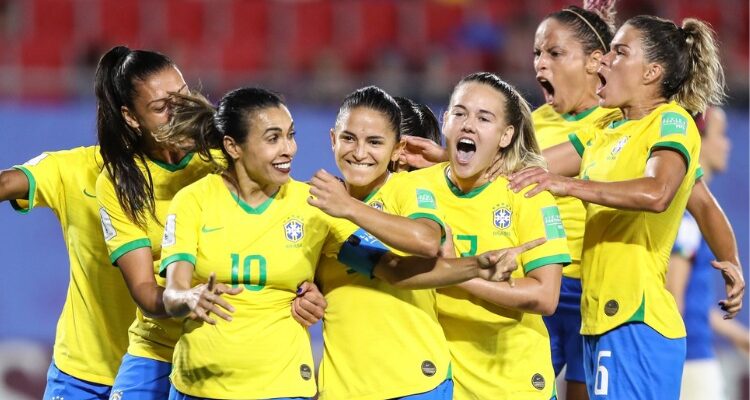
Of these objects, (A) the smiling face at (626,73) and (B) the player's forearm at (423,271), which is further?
(A) the smiling face at (626,73)

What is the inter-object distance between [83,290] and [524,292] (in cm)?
184

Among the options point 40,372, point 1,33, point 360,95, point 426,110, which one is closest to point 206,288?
point 360,95

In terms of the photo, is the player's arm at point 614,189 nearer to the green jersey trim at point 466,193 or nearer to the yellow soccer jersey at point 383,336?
the green jersey trim at point 466,193

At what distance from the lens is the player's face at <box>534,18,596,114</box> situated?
5.49 meters

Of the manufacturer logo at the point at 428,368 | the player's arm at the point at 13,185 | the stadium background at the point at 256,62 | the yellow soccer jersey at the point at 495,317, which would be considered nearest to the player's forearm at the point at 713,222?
the yellow soccer jersey at the point at 495,317

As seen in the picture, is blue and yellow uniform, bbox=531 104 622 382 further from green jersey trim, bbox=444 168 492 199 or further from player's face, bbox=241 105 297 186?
player's face, bbox=241 105 297 186

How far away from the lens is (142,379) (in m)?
4.54

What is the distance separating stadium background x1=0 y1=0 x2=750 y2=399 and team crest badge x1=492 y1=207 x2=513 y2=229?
483 centimetres

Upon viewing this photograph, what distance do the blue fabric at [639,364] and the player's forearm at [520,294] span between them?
1.56ft

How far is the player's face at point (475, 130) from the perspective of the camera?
4.45 m

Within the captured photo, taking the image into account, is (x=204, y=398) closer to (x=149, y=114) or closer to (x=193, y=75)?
(x=149, y=114)

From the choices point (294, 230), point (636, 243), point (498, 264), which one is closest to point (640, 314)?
point (636, 243)

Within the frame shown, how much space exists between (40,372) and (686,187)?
570 cm

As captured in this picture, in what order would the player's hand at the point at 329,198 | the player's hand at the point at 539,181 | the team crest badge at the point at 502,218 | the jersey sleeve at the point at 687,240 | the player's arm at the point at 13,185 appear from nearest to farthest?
1. the player's hand at the point at 329,198
2. the player's hand at the point at 539,181
3. the team crest badge at the point at 502,218
4. the player's arm at the point at 13,185
5. the jersey sleeve at the point at 687,240
